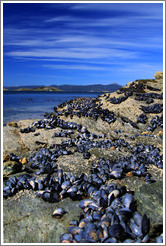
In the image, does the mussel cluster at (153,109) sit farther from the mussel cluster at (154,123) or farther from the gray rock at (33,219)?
the gray rock at (33,219)

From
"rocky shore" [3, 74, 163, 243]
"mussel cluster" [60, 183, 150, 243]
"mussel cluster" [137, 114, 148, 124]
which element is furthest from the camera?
"mussel cluster" [137, 114, 148, 124]

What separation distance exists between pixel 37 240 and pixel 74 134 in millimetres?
5325

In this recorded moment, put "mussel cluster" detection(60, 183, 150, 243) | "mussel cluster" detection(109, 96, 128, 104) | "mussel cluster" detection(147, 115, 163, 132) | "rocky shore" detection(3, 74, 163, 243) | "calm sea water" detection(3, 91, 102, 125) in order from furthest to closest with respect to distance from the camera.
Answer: "calm sea water" detection(3, 91, 102, 125) → "mussel cluster" detection(109, 96, 128, 104) → "mussel cluster" detection(147, 115, 163, 132) → "rocky shore" detection(3, 74, 163, 243) → "mussel cluster" detection(60, 183, 150, 243)

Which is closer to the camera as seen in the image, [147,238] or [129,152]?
[147,238]

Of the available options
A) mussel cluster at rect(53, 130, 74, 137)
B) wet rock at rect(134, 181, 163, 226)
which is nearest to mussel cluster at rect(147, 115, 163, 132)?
mussel cluster at rect(53, 130, 74, 137)

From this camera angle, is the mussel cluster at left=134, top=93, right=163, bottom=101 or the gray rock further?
the mussel cluster at left=134, top=93, right=163, bottom=101

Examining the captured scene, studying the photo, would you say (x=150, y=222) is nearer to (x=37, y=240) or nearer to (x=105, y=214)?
(x=105, y=214)

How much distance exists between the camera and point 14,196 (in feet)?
11.8

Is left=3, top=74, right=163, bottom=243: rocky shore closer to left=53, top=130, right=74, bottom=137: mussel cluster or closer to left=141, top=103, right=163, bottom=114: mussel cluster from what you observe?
left=53, top=130, right=74, bottom=137: mussel cluster

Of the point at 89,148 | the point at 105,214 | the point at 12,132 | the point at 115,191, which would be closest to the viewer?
the point at 105,214

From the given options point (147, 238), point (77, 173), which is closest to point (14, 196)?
point (77, 173)

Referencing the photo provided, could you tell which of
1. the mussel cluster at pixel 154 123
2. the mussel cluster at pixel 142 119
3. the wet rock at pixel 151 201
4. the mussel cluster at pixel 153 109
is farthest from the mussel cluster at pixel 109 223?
the mussel cluster at pixel 153 109

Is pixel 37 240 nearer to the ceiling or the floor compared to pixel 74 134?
nearer to the floor

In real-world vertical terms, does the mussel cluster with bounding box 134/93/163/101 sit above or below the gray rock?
above
